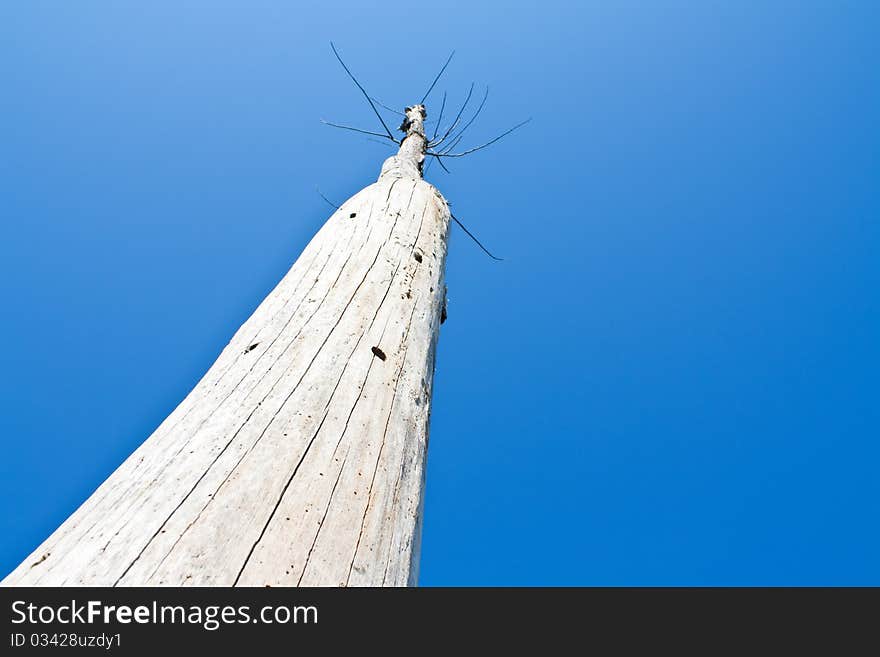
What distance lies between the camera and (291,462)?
132 centimetres

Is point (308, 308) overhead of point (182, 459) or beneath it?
overhead

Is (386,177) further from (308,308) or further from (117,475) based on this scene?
(117,475)

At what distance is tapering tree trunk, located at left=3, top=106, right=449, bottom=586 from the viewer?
42.2 inches

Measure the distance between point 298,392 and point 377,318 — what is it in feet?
1.57

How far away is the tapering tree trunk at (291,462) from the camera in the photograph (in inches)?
42.2
